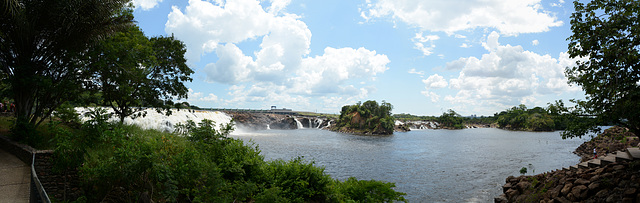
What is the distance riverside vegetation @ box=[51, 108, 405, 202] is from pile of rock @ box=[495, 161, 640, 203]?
7305 millimetres

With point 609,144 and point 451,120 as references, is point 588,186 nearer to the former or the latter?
point 609,144

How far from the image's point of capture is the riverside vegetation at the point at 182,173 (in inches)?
334

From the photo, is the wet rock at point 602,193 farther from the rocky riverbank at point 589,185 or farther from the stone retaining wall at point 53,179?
the stone retaining wall at point 53,179

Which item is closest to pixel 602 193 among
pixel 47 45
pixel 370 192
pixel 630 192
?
pixel 630 192

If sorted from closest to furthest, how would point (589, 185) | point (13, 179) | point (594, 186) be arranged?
point (13, 179) < point (594, 186) < point (589, 185)

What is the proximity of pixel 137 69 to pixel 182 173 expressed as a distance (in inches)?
414

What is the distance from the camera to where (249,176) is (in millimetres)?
11938

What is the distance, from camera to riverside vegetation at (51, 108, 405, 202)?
8.48m

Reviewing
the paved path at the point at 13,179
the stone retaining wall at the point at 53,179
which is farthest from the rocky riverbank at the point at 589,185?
the paved path at the point at 13,179

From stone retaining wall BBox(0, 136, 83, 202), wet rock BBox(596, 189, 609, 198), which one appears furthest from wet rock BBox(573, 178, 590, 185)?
stone retaining wall BBox(0, 136, 83, 202)

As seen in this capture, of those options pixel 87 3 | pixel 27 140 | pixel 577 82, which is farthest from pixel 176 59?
pixel 577 82

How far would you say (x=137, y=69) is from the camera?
1655cm

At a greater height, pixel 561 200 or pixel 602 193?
pixel 602 193

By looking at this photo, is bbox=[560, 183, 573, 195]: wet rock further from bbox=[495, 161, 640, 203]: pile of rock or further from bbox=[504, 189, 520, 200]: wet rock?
bbox=[504, 189, 520, 200]: wet rock
